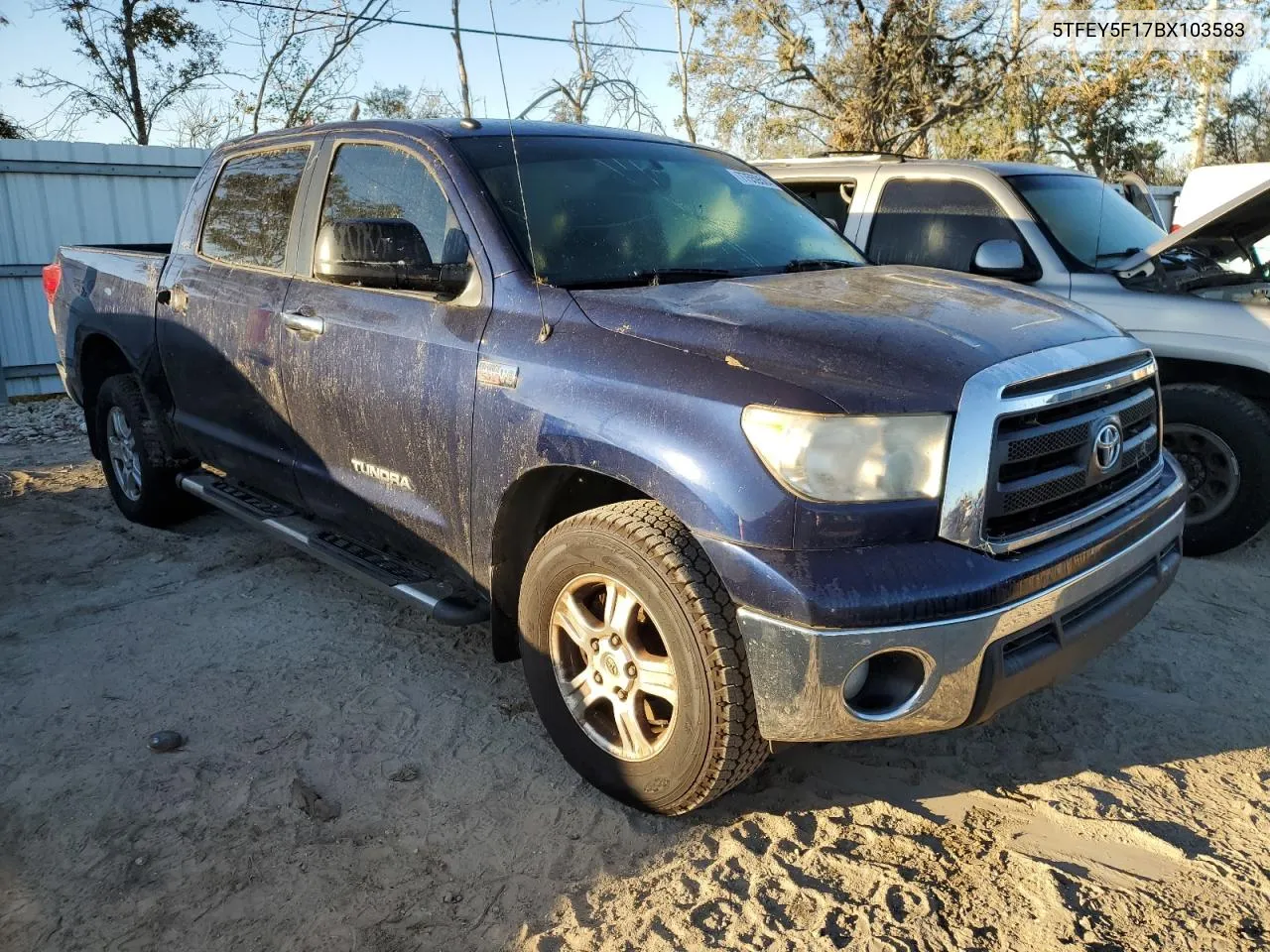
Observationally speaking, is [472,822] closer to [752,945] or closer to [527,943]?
[527,943]

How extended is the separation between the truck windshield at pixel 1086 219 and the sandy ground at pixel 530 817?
2.13 m

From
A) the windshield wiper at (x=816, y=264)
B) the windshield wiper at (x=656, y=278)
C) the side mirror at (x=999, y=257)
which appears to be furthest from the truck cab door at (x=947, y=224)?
the windshield wiper at (x=656, y=278)

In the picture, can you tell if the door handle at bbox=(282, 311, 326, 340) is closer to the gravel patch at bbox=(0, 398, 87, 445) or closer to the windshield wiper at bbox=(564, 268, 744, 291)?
the windshield wiper at bbox=(564, 268, 744, 291)

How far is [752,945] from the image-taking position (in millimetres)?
2311

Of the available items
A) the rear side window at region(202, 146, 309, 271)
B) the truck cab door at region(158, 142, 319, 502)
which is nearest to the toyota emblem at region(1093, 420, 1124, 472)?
the truck cab door at region(158, 142, 319, 502)

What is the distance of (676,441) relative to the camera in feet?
8.02

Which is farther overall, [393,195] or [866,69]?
[866,69]

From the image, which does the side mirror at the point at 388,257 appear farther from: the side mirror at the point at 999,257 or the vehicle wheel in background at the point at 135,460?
the side mirror at the point at 999,257

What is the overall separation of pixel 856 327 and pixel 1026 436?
507mm

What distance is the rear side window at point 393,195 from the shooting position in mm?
3285

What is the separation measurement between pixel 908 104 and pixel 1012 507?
20.8m

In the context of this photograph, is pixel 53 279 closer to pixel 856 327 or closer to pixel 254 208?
pixel 254 208

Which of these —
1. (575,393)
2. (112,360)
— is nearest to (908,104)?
(112,360)

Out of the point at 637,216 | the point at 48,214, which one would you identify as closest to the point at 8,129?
the point at 48,214
